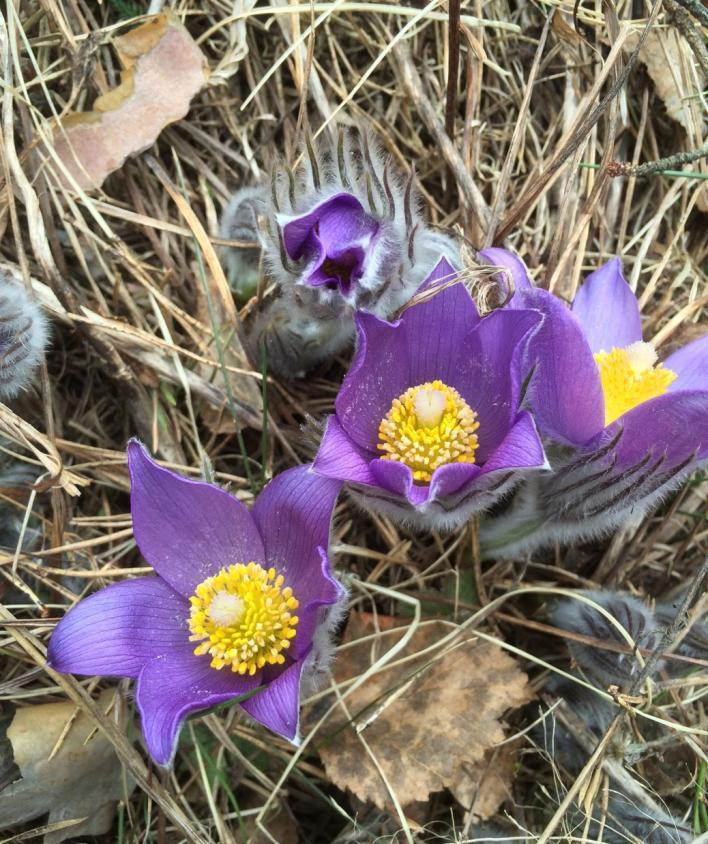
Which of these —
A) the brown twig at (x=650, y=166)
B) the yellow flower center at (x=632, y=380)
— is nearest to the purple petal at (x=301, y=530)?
the yellow flower center at (x=632, y=380)

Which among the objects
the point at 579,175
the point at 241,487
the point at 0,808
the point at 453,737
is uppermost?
the point at 579,175

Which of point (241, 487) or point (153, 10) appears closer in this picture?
point (241, 487)

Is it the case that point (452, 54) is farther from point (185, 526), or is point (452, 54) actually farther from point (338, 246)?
point (185, 526)

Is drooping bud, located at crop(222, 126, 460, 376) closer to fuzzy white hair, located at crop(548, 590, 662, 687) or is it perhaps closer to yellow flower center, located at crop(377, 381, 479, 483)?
yellow flower center, located at crop(377, 381, 479, 483)

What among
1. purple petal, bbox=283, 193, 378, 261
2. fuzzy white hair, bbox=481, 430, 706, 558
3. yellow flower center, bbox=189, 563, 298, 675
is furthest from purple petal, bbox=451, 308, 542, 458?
yellow flower center, bbox=189, 563, 298, 675

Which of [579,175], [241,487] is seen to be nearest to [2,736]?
[241,487]

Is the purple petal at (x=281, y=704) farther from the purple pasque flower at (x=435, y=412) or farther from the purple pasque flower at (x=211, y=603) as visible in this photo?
the purple pasque flower at (x=435, y=412)

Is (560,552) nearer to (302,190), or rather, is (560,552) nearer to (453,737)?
(453,737)

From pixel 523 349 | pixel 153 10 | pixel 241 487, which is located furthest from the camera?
pixel 153 10
